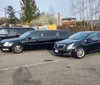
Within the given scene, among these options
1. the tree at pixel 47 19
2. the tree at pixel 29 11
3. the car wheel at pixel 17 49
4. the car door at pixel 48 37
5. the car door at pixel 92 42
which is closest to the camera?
the car door at pixel 92 42

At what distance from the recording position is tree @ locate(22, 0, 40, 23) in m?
51.4

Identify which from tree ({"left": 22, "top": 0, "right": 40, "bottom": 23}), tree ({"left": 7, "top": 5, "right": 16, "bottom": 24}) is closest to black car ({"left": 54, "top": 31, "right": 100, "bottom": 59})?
tree ({"left": 22, "top": 0, "right": 40, "bottom": 23})

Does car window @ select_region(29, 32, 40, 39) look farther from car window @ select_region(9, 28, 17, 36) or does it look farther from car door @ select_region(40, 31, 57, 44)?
car window @ select_region(9, 28, 17, 36)

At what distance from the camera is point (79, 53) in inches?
548

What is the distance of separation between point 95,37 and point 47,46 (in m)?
4.19

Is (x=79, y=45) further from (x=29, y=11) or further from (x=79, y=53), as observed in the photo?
(x=29, y=11)

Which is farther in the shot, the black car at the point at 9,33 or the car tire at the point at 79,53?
the black car at the point at 9,33

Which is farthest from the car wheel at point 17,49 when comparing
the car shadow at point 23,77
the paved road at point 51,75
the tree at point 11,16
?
the tree at point 11,16

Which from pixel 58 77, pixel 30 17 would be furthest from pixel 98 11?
pixel 58 77

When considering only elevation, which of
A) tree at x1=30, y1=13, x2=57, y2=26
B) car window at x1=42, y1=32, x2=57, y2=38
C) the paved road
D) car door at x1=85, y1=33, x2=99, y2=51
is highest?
tree at x1=30, y1=13, x2=57, y2=26

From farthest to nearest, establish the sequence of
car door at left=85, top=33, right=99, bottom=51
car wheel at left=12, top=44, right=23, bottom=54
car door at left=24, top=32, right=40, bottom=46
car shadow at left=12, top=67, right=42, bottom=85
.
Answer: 1. car door at left=24, top=32, right=40, bottom=46
2. car wheel at left=12, top=44, right=23, bottom=54
3. car door at left=85, top=33, right=99, bottom=51
4. car shadow at left=12, top=67, right=42, bottom=85

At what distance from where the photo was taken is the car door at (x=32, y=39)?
17.2 m

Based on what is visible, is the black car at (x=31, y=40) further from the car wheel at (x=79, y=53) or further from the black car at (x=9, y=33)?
the car wheel at (x=79, y=53)

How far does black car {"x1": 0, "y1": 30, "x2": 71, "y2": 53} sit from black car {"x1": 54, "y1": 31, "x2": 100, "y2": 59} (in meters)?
3.20
